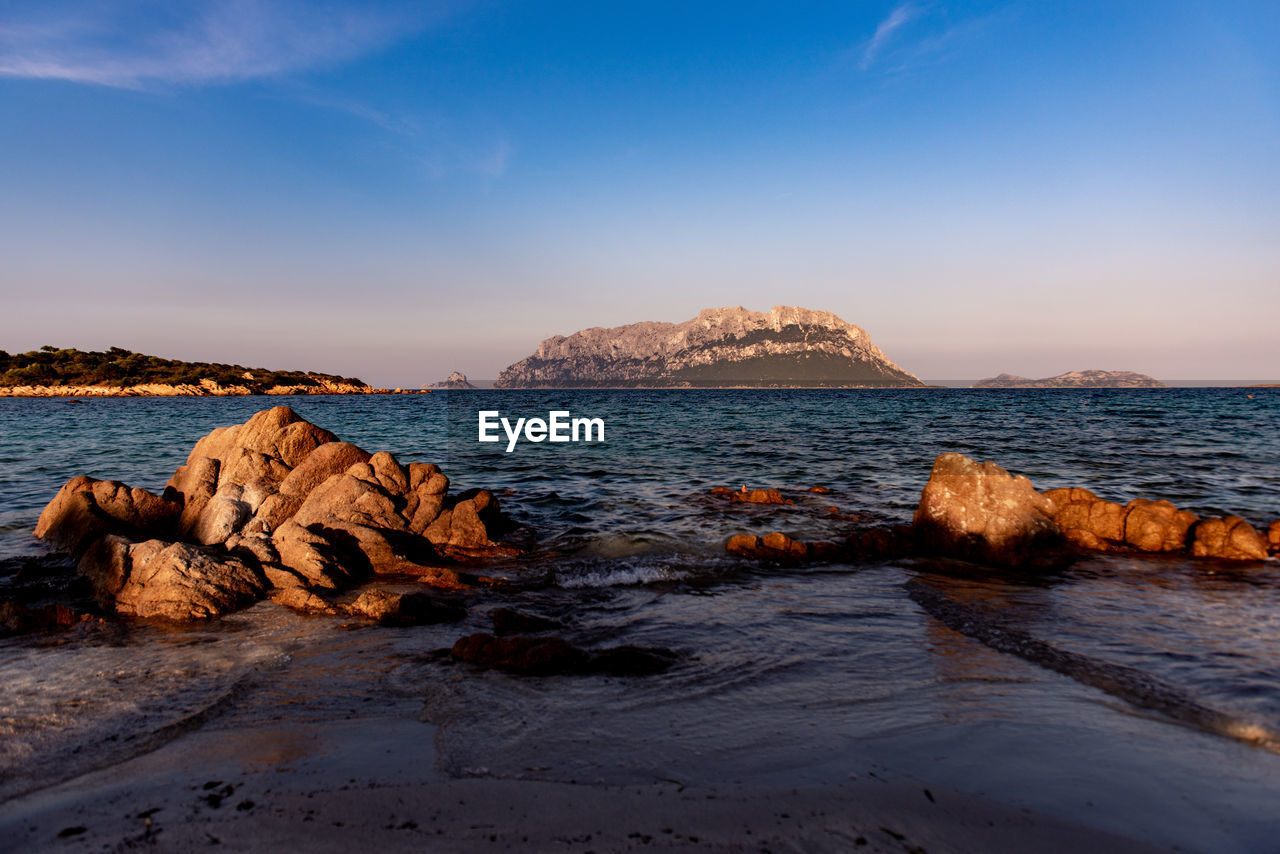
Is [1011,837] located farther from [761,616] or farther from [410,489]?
[410,489]

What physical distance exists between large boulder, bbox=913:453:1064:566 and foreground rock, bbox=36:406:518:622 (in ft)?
27.0

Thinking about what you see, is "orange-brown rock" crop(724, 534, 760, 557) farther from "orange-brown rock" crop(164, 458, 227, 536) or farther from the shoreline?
the shoreline

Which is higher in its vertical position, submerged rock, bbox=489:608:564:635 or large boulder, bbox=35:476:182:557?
large boulder, bbox=35:476:182:557

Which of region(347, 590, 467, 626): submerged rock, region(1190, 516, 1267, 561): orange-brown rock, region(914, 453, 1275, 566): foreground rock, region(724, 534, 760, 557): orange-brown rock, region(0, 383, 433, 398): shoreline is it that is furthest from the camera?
region(0, 383, 433, 398): shoreline

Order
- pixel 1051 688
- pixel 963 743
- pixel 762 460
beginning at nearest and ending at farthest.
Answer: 1. pixel 963 743
2. pixel 1051 688
3. pixel 762 460

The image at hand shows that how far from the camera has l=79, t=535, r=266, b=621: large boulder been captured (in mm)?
8234

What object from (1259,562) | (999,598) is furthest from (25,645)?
(1259,562)

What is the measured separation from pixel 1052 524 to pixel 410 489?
1251 centimetres

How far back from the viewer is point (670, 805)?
157 inches

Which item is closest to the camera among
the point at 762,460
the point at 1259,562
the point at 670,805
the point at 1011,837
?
the point at 1011,837

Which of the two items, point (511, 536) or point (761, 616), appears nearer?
point (761, 616)

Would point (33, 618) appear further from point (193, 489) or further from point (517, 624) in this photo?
point (517, 624)

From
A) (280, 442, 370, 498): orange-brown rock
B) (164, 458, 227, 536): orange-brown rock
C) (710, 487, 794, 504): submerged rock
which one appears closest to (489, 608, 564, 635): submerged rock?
(280, 442, 370, 498): orange-brown rock

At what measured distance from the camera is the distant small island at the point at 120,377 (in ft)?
289
